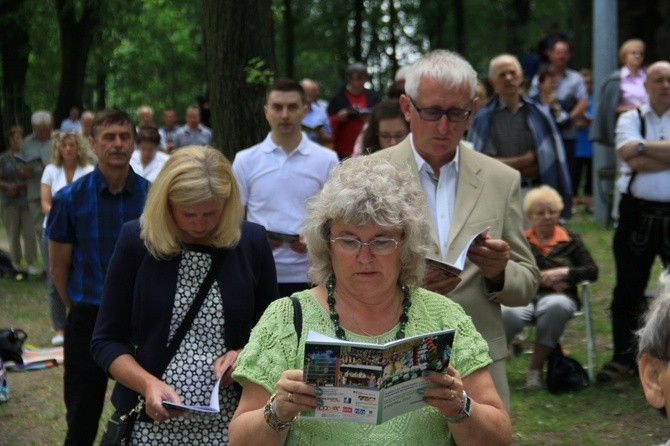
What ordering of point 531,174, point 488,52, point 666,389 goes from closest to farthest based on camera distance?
point 666,389 < point 531,174 < point 488,52

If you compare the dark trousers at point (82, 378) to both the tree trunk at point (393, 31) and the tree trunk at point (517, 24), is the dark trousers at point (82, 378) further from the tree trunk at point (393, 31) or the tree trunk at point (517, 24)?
the tree trunk at point (393, 31)

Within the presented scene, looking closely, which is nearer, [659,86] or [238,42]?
[659,86]

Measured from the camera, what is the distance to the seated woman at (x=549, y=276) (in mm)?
9000

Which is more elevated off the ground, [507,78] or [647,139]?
[507,78]

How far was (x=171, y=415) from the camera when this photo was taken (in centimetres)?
480

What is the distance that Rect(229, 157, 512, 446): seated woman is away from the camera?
3670 mm

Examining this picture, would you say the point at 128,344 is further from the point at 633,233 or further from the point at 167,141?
the point at 167,141

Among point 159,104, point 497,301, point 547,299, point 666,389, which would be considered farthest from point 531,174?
point 159,104

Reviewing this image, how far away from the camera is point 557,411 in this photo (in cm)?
856

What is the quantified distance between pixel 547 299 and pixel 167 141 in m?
18.6

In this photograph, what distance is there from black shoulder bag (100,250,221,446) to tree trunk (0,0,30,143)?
81.9ft

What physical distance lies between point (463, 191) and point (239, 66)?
16.8 feet

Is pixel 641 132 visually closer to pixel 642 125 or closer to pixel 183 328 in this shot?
pixel 642 125

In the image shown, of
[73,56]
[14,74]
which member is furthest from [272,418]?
[14,74]
